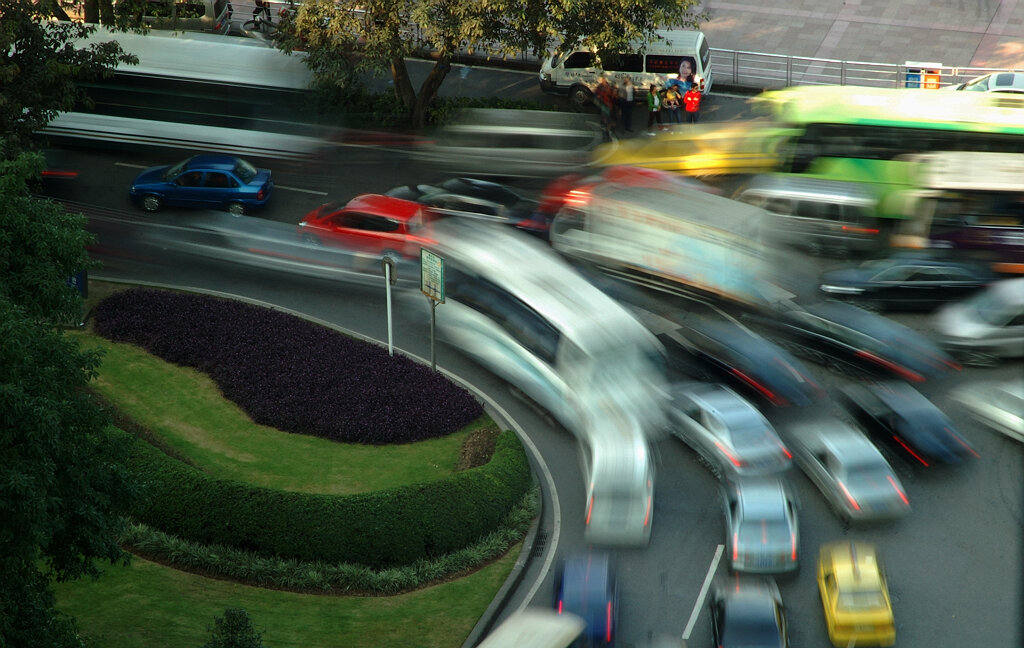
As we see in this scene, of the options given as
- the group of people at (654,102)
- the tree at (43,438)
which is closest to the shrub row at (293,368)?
the tree at (43,438)

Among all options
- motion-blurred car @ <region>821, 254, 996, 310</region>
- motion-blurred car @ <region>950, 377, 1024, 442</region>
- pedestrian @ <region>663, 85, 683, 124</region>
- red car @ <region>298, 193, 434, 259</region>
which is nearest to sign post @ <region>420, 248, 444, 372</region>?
red car @ <region>298, 193, 434, 259</region>

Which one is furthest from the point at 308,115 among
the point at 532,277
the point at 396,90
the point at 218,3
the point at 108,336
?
the point at 532,277

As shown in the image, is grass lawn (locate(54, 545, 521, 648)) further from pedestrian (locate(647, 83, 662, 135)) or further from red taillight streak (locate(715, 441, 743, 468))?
pedestrian (locate(647, 83, 662, 135))

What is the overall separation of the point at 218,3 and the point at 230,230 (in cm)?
1416

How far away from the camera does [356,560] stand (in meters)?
19.0

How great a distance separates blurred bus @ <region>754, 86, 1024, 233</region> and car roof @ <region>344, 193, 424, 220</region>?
32.3 feet

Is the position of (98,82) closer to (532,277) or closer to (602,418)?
(532,277)

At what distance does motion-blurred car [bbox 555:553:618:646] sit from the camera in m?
16.9

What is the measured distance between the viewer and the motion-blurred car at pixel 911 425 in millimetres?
20922

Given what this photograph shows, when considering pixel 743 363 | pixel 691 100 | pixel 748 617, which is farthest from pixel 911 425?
pixel 691 100

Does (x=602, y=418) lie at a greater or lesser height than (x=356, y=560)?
greater

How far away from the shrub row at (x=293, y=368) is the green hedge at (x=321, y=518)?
2.75m

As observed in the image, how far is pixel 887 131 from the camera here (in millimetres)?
27844

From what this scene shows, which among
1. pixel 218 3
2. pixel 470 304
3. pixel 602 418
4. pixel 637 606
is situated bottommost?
pixel 637 606
